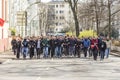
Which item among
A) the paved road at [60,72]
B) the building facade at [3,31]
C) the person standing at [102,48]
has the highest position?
the building facade at [3,31]

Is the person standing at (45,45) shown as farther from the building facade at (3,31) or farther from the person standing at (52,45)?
the building facade at (3,31)

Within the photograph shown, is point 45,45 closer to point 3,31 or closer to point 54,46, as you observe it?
point 54,46

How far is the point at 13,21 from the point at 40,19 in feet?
204

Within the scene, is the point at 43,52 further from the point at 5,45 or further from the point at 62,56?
the point at 5,45

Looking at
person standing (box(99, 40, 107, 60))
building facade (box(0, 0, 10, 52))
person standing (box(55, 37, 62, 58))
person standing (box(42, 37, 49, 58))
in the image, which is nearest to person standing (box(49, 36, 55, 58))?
person standing (box(55, 37, 62, 58))

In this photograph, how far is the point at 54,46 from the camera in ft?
133

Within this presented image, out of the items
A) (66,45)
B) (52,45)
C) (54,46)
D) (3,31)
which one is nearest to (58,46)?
(54,46)

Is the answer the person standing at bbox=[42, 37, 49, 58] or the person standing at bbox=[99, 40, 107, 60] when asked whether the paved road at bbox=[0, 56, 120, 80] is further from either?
the person standing at bbox=[42, 37, 49, 58]

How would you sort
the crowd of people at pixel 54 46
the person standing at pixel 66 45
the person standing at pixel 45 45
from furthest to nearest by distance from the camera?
the person standing at pixel 66 45 < the person standing at pixel 45 45 < the crowd of people at pixel 54 46

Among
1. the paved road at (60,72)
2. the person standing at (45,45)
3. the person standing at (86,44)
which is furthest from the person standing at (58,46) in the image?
the paved road at (60,72)

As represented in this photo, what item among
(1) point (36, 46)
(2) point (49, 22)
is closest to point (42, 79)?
(1) point (36, 46)

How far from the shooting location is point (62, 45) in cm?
4138

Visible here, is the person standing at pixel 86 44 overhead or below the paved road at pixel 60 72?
overhead

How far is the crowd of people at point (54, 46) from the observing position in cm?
3904
